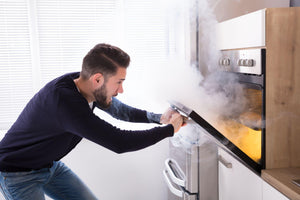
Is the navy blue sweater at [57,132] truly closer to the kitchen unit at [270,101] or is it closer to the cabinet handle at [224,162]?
the kitchen unit at [270,101]

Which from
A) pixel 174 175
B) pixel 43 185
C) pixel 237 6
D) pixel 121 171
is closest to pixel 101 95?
pixel 43 185

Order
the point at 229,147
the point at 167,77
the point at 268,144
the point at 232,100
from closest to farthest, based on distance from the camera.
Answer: the point at 229,147, the point at 268,144, the point at 232,100, the point at 167,77

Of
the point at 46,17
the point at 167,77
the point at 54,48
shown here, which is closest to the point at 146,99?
the point at 167,77

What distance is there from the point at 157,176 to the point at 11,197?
1526mm

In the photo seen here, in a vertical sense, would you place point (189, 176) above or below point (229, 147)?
below

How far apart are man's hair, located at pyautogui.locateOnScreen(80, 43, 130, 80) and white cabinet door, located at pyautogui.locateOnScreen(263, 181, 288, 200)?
878mm

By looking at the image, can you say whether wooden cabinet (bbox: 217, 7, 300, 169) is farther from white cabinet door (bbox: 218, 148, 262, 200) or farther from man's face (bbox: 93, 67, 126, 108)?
man's face (bbox: 93, 67, 126, 108)

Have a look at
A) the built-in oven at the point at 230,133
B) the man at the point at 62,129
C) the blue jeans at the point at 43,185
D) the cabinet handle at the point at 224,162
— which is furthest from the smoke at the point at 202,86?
the blue jeans at the point at 43,185

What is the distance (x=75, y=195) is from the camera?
1.78m

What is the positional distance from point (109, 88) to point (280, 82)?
82 cm

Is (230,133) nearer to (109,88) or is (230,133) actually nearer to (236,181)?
(236,181)

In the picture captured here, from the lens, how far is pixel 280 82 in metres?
1.50

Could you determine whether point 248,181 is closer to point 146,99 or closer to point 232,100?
point 232,100

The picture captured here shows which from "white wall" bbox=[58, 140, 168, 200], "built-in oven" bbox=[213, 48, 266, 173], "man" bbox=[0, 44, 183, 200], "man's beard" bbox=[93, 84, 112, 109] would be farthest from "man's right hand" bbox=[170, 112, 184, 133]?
"white wall" bbox=[58, 140, 168, 200]
